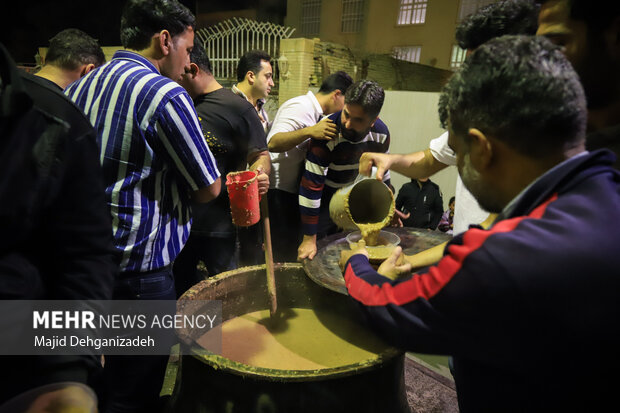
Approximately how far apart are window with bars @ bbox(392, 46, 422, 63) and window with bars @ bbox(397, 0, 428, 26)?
3.33 feet

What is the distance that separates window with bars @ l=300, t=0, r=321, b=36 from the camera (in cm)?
1764

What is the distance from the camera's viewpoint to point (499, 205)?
1.02 meters

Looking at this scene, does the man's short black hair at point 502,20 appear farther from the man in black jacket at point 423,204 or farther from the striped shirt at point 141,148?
the man in black jacket at point 423,204

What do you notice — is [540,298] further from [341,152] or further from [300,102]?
[300,102]

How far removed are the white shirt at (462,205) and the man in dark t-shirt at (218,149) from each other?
44.3 inches

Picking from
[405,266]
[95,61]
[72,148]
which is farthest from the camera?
[95,61]

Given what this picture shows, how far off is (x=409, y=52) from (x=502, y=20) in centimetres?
1609

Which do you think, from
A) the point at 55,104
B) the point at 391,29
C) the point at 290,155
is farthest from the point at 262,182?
the point at 391,29

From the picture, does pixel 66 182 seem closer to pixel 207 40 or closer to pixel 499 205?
pixel 499 205

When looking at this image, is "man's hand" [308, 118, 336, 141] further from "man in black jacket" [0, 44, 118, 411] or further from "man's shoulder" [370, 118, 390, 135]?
"man in black jacket" [0, 44, 118, 411]

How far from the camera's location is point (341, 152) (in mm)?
2996

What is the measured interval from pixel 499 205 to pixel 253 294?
154 centimetres

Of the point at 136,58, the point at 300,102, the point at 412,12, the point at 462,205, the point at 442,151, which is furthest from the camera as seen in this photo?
the point at 412,12

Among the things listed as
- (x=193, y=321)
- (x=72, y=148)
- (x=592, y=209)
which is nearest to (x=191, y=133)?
(x=72, y=148)
